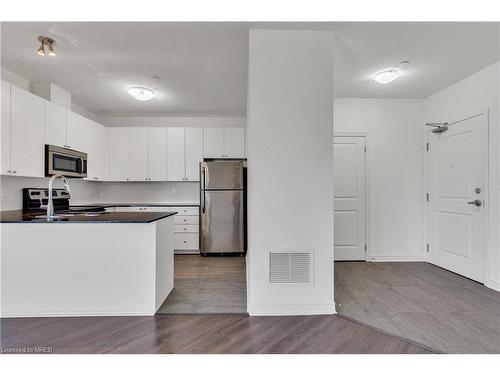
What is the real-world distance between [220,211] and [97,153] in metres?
2.19

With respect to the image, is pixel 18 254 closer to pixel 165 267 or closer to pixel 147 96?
pixel 165 267

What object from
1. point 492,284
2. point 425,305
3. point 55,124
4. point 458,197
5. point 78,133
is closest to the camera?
point 425,305

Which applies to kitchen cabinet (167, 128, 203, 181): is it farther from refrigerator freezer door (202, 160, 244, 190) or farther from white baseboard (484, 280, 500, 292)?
white baseboard (484, 280, 500, 292)

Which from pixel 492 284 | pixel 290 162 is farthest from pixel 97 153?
pixel 492 284

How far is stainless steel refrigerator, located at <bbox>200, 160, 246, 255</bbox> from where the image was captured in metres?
4.07

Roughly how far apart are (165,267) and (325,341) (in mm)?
1524

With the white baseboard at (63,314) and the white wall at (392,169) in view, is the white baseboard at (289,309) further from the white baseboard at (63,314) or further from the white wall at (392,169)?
the white wall at (392,169)

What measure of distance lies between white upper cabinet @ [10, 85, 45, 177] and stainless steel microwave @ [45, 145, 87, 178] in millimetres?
62

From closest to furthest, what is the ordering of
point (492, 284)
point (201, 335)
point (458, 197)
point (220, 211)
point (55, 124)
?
1. point (201, 335)
2. point (492, 284)
3. point (55, 124)
4. point (458, 197)
5. point (220, 211)

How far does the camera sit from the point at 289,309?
7.00ft

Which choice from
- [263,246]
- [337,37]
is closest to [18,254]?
[263,246]

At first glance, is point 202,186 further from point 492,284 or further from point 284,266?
point 492,284

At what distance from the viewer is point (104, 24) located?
2.10 metres

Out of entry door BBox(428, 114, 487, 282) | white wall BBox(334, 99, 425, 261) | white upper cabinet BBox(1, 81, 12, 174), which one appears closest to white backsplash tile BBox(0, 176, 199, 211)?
white upper cabinet BBox(1, 81, 12, 174)
